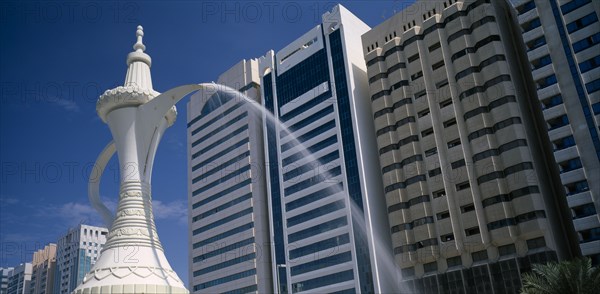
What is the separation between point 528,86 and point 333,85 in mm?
23270

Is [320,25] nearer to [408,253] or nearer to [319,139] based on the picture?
[319,139]

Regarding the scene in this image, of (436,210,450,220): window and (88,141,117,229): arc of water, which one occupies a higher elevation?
(436,210,450,220): window

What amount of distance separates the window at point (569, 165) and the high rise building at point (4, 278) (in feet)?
536

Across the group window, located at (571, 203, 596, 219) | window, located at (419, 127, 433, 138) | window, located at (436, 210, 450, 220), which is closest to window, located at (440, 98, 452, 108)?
window, located at (419, 127, 433, 138)

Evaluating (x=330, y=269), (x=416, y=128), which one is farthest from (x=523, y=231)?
(x=330, y=269)

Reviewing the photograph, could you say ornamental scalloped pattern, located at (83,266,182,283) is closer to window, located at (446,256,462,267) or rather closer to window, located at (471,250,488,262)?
window, located at (471,250,488,262)

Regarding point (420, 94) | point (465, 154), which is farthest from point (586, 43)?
point (420, 94)

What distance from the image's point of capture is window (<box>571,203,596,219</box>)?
147 ft

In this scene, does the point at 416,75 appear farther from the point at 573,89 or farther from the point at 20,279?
the point at 20,279

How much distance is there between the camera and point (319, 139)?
69.7 meters

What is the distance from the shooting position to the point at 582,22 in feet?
157

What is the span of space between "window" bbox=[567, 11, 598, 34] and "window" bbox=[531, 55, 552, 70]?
2869 mm

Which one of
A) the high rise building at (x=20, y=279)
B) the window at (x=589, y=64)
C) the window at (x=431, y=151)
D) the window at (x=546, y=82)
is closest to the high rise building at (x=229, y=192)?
the window at (x=431, y=151)

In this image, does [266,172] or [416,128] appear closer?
[416,128]
